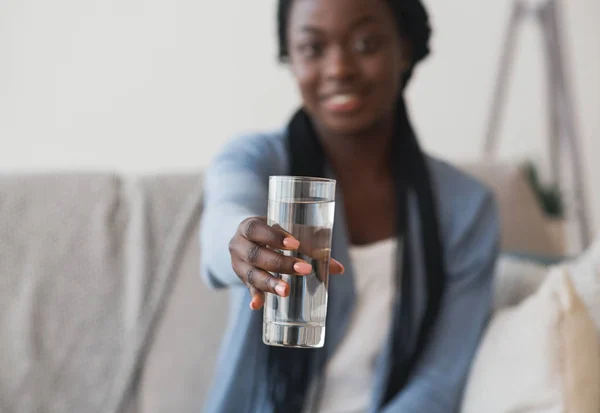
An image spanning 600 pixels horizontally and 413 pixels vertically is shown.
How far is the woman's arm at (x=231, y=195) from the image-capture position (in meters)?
0.72

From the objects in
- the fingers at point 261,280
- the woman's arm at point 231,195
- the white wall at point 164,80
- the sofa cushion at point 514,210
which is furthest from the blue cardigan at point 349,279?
the white wall at point 164,80

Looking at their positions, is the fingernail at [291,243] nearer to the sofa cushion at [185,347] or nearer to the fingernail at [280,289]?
the fingernail at [280,289]

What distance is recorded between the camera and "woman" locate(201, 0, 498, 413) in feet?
2.99

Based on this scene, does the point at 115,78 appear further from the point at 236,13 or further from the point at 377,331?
the point at 377,331

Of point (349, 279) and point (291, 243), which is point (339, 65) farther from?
point (291, 243)

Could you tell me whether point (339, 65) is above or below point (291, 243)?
above

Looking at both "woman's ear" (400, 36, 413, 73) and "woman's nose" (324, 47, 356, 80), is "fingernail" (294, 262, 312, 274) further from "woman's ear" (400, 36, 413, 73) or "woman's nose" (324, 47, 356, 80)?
"woman's ear" (400, 36, 413, 73)

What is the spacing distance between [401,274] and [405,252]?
39 mm

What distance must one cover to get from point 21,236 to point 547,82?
59.2 inches

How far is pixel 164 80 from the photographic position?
1.64 m

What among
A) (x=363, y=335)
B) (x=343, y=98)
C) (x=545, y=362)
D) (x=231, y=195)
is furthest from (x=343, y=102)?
(x=545, y=362)

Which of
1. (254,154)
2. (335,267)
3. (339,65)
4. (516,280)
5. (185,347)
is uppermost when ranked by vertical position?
(339,65)

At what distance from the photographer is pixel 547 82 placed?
1815mm

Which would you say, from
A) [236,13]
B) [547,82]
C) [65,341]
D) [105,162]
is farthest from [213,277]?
[547,82]
